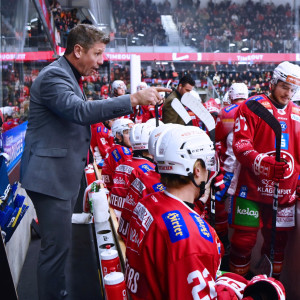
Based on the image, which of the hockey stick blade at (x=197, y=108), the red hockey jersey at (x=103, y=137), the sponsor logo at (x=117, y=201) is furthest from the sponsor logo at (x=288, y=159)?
the red hockey jersey at (x=103, y=137)

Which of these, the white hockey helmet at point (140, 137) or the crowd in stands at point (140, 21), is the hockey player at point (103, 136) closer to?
the white hockey helmet at point (140, 137)

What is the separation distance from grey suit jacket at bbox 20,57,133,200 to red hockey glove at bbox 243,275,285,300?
0.89 meters

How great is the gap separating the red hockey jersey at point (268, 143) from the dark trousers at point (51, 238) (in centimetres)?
117

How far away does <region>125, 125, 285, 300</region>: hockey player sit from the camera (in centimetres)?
119

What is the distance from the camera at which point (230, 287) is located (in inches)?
54.6

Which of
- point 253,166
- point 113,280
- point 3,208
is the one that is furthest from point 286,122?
point 3,208

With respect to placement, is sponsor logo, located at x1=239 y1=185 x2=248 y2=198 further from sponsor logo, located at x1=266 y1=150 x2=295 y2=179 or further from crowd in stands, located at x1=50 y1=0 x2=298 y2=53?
crowd in stands, located at x1=50 y1=0 x2=298 y2=53

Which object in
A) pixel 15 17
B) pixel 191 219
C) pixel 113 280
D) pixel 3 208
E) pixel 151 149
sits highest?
pixel 15 17

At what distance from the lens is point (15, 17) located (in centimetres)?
475

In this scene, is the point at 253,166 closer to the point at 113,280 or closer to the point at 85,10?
the point at 113,280

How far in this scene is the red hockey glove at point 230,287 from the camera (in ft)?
4.28

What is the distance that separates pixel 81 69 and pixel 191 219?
109cm

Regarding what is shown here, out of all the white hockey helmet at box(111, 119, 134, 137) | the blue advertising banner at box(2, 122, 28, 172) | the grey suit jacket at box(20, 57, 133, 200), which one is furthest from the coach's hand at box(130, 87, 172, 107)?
the white hockey helmet at box(111, 119, 134, 137)

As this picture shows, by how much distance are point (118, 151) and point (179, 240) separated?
2.46m
